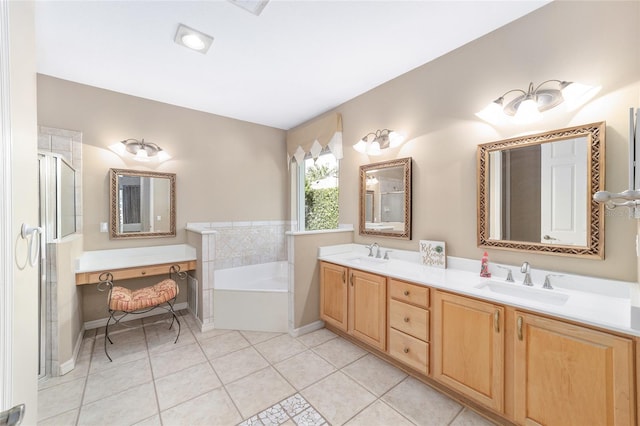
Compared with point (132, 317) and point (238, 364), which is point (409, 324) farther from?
point (132, 317)

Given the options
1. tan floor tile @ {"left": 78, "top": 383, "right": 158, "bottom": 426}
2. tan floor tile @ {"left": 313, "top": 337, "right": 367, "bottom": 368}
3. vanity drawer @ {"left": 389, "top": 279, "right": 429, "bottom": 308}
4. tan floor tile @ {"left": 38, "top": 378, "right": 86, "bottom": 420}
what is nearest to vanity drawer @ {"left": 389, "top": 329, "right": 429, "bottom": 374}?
vanity drawer @ {"left": 389, "top": 279, "right": 429, "bottom": 308}

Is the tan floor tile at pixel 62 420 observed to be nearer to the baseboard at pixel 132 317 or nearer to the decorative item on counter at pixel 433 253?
the baseboard at pixel 132 317

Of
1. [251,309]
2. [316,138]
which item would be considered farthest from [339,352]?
[316,138]

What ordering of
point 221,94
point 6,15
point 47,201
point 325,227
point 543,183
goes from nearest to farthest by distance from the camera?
point 6,15 < point 543,183 < point 47,201 < point 221,94 < point 325,227

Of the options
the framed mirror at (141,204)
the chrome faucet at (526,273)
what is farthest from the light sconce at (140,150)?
the chrome faucet at (526,273)

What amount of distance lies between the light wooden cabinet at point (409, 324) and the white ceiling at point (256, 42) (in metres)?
1.99

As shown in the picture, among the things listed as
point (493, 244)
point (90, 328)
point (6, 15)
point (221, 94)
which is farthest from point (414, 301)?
point (90, 328)

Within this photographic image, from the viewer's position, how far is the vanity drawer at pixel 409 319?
1922 millimetres

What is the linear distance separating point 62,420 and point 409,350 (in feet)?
7.79

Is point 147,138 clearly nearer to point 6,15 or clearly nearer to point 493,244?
point 6,15

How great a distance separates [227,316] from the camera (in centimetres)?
290

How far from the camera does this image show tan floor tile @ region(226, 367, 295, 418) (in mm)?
1776

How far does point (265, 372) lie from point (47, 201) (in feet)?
7.36

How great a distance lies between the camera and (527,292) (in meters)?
1.74
